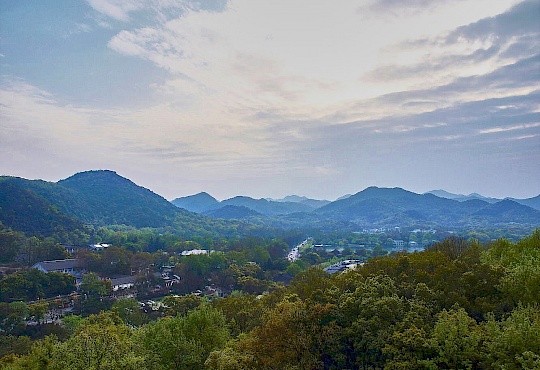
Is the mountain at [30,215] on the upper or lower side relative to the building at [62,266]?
upper

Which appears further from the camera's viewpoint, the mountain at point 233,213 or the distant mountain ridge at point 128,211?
the mountain at point 233,213

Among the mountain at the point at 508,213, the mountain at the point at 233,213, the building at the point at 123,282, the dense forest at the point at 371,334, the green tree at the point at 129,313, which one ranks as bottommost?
the building at the point at 123,282

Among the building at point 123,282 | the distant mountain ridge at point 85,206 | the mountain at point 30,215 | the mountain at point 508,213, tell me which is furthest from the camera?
→ the mountain at point 508,213

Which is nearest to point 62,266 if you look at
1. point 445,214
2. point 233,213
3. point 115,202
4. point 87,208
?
point 87,208

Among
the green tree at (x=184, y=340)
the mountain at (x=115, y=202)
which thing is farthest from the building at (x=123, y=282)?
the mountain at (x=115, y=202)

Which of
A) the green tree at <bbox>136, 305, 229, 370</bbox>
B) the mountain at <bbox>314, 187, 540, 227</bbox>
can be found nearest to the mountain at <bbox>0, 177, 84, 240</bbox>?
the green tree at <bbox>136, 305, 229, 370</bbox>

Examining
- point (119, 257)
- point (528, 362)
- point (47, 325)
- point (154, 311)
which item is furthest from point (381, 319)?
point (119, 257)

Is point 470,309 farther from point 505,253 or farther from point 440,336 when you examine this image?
point 505,253

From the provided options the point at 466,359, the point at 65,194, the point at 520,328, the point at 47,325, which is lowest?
the point at 47,325

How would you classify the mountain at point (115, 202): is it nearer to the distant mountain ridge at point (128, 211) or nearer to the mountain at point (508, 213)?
the distant mountain ridge at point (128, 211)
